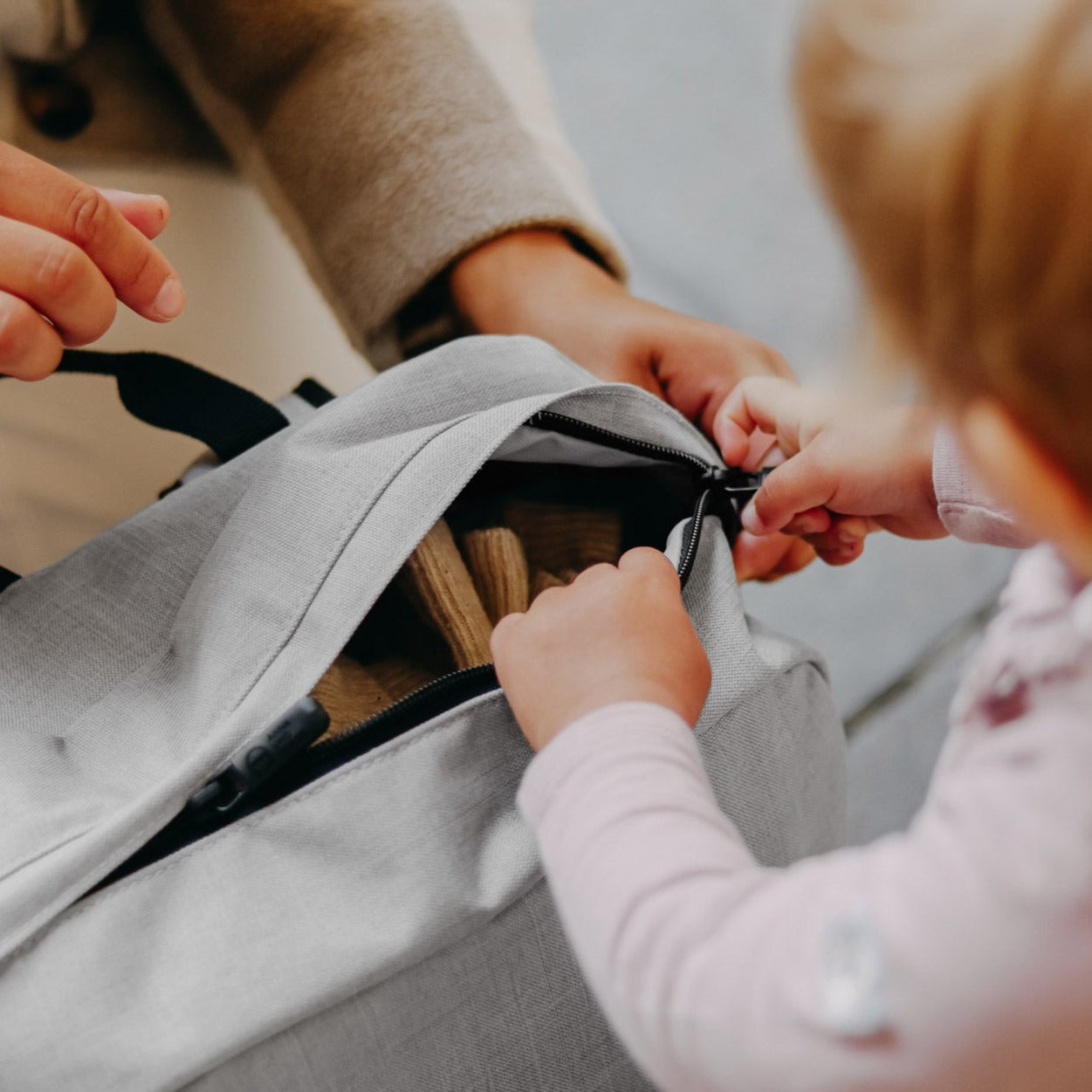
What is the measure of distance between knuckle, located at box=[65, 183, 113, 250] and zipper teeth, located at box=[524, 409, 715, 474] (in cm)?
22

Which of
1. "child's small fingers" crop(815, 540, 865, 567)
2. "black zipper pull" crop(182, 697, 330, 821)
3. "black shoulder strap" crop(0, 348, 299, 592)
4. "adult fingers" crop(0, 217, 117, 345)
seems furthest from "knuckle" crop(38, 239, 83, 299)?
"child's small fingers" crop(815, 540, 865, 567)

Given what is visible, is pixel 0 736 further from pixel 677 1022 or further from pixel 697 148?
pixel 697 148

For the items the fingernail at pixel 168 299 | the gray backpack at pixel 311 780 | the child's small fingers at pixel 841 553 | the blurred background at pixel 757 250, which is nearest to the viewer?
the gray backpack at pixel 311 780

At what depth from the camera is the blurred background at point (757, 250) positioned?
1.04m

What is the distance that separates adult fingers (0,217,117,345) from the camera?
469 mm

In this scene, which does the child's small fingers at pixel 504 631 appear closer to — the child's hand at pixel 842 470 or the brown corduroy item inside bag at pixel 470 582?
the brown corduroy item inside bag at pixel 470 582

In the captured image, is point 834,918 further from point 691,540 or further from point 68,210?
point 68,210

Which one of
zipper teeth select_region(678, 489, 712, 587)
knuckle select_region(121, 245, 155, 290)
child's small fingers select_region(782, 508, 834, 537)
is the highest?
knuckle select_region(121, 245, 155, 290)

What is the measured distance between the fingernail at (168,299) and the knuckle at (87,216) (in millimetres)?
40

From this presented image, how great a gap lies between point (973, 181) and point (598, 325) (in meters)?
0.36

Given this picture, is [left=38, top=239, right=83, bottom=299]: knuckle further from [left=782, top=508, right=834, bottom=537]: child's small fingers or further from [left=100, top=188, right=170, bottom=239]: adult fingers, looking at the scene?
[left=782, top=508, right=834, bottom=537]: child's small fingers

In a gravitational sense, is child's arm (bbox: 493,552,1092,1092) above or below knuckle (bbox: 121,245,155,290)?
below

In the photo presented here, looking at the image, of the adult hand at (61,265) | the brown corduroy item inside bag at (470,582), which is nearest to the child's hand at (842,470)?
the brown corduroy item inside bag at (470,582)

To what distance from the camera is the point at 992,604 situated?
42.9 inches
